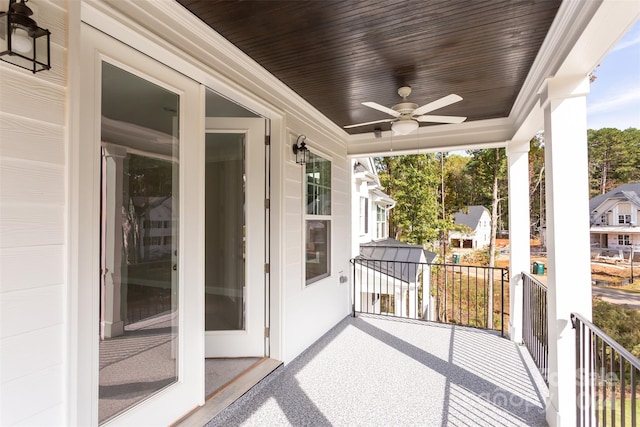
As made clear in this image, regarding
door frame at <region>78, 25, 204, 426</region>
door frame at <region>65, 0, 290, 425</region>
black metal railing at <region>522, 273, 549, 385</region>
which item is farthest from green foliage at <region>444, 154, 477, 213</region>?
door frame at <region>65, 0, 290, 425</region>

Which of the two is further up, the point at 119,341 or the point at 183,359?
the point at 119,341

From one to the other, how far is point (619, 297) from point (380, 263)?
358cm

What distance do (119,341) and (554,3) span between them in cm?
322

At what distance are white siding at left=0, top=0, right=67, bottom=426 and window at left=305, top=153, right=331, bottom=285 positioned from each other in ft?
8.53

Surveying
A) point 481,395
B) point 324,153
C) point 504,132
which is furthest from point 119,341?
point 504,132

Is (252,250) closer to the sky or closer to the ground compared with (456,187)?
closer to the ground

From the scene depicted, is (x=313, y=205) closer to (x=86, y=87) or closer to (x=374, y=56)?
(x=374, y=56)

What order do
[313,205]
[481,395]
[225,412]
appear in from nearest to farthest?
[225,412] → [481,395] → [313,205]

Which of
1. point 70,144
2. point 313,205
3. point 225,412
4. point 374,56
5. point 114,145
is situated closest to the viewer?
point 70,144

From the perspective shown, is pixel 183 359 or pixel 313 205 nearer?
pixel 183 359

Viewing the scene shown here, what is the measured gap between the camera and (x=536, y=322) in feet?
11.5

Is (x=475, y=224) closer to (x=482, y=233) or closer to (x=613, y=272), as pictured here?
(x=482, y=233)

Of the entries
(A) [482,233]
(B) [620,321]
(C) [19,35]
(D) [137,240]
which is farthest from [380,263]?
(A) [482,233]

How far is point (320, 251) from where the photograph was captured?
4.28 metres
